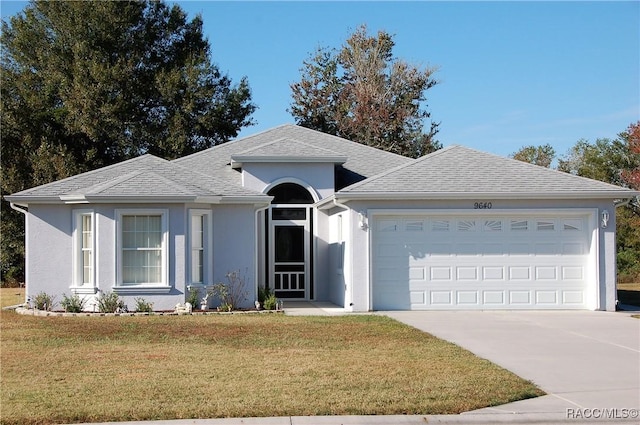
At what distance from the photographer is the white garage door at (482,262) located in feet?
65.2

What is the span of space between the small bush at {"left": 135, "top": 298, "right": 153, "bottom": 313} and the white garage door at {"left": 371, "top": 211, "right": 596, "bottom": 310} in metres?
5.46

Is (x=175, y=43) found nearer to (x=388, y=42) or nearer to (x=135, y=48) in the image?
(x=135, y=48)

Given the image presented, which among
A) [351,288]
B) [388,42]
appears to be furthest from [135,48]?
[351,288]

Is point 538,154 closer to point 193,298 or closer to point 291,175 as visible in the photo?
point 291,175

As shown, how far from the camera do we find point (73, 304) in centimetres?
1962

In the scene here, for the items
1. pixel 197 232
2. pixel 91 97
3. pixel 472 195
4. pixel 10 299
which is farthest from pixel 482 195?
pixel 91 97

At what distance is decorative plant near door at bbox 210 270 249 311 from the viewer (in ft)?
66.1

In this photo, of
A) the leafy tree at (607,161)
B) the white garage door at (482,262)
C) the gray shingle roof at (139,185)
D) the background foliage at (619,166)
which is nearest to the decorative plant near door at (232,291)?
the gray shingle roof at (139,185)

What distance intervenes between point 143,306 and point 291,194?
6.26 m

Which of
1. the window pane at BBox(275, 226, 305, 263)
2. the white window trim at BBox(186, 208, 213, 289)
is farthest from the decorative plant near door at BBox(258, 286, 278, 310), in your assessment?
the window pane at BBox(275, 226, 305, 263)

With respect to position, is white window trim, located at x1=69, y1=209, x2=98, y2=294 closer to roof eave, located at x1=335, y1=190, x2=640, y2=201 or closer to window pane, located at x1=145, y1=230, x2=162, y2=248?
window pane, located at x1=145, y1=230, x2=162, y2=248

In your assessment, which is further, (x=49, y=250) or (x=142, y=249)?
(x=49, y=250)

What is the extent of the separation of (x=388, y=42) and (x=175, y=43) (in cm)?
1335

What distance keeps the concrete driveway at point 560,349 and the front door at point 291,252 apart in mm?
5080
